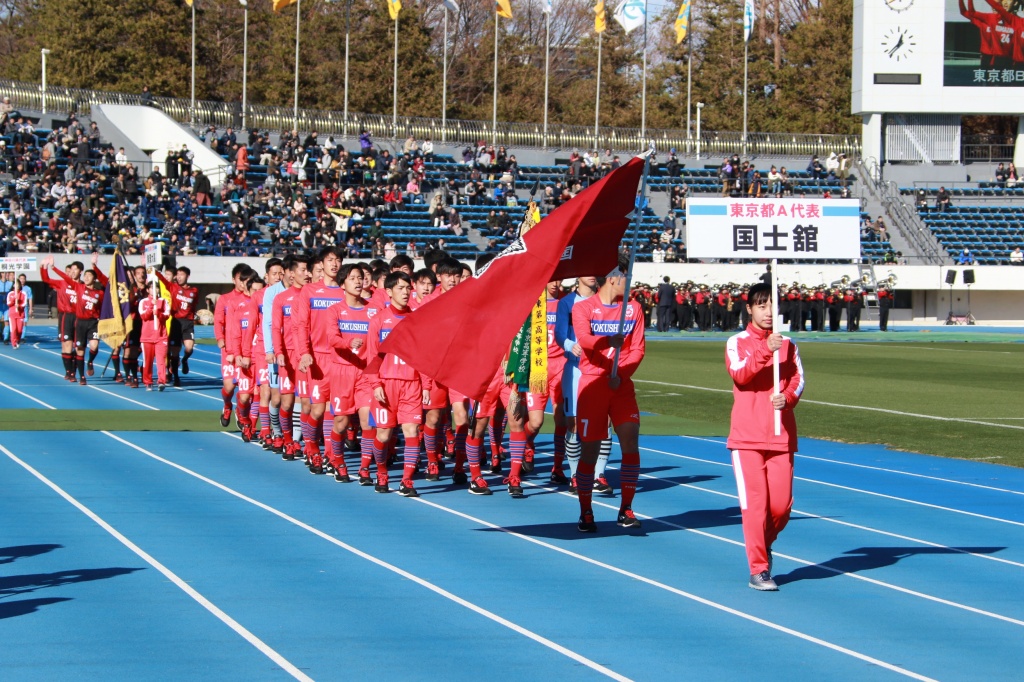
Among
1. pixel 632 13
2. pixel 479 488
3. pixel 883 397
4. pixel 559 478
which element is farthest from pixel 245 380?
pixel 632 13

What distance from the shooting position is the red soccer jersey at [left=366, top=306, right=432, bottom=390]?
39.6 feet

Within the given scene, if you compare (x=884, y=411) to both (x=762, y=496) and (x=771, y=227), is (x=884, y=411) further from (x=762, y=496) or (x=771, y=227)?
(x=771, y=227)

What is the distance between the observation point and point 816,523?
445 inches

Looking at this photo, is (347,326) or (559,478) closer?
(347,326)

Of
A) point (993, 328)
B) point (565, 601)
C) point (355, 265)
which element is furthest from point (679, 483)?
point (993, 328)

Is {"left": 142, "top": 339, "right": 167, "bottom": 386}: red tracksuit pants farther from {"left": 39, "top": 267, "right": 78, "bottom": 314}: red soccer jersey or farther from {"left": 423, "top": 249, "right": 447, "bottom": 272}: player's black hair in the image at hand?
{"left": 423, "top": 249, "right": 447, "bottom": 272}: player's black hair

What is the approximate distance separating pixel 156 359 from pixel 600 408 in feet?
47.8

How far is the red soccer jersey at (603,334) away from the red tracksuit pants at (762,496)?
211 cm

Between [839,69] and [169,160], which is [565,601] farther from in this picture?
[839,69]

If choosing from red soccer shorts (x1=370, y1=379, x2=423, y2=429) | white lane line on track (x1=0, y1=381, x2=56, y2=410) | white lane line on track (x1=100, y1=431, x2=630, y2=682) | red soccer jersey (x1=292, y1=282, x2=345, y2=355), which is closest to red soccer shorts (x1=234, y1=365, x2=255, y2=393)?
white lane line on track (x1=100, y1=431, x2=630, y2=682)

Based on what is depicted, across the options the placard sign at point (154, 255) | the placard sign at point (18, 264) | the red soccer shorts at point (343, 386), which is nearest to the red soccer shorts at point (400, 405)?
the red soccer shorts at point (343, 386)

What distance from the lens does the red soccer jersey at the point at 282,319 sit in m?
14.3

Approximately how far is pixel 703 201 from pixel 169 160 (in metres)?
17.7

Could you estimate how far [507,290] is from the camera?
9.62m
